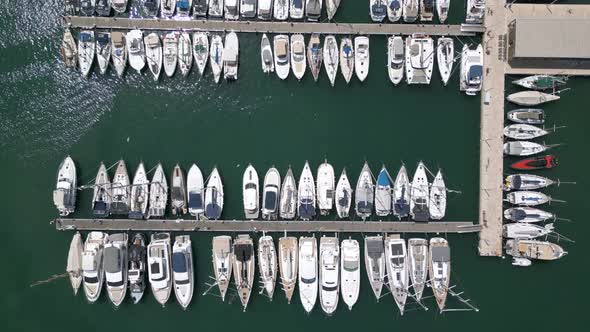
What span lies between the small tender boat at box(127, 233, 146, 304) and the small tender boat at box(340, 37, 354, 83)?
15.9m

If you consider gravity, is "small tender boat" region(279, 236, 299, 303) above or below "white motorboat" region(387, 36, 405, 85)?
below

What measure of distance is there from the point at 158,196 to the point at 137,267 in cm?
434

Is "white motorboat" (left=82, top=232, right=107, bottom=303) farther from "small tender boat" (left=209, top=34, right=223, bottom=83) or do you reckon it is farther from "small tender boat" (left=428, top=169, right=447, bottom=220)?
"small tender boat" (left=428, top=169, right=447, bottom=220)

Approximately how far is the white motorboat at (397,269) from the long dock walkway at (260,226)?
89 centimetres

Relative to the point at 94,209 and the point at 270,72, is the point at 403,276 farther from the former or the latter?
the point at 94,209

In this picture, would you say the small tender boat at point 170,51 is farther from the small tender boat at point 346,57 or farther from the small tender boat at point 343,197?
the small tender boat at point 343,197

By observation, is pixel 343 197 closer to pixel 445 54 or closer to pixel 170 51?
pixel 445 54

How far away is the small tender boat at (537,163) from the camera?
28906mm

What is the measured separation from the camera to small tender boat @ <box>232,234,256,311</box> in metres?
28.4

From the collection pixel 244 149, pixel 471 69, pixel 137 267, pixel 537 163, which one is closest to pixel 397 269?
pixel 537 163

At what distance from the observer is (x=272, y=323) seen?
96.0ft

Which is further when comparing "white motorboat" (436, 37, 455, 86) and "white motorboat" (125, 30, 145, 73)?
"white motorboat" (436, 37, 455, 86)

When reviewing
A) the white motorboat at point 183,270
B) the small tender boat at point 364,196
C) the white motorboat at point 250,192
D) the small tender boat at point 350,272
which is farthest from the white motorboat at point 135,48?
the small tender boat at point 350,272

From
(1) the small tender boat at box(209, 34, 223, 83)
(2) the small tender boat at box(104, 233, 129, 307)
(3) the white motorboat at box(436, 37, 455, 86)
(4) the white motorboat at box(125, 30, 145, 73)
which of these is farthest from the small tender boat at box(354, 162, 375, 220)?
(4) the white motorboat at box(125, 30, 145, 73)
